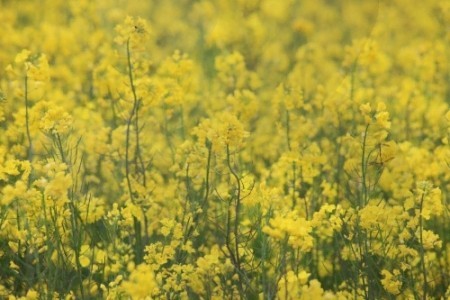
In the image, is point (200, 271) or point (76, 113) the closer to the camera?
point (200, 271)

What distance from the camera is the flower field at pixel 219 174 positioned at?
12.3 feet

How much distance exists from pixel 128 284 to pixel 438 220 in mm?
2742

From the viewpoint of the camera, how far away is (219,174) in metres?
4.01

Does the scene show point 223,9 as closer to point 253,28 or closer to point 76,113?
point 253,28

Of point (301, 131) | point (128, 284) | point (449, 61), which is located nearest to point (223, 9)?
point (449, 61)

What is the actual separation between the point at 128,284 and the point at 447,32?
4877 mm

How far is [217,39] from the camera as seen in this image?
8383mm

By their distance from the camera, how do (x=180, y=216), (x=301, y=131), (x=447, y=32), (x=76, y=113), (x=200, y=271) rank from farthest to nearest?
(x=447, y=32), (x=76, y=113), (x=301, y=131), (x=180, y=216), (x=200, y=271)

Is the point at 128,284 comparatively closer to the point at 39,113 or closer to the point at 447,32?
the point at 39,113

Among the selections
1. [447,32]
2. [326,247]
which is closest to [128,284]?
[326,247]

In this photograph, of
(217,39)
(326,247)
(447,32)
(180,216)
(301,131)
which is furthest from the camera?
(217,39)

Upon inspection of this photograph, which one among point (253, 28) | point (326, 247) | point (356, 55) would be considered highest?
point (253, 28)

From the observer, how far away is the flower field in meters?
3.76

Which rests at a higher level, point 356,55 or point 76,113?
point 356,55
